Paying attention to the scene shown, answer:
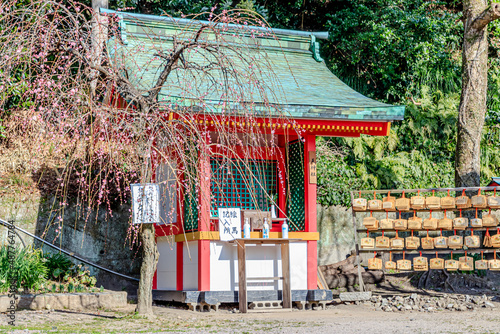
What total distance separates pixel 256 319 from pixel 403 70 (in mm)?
10435

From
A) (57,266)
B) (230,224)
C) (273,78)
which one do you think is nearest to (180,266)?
(230,224)

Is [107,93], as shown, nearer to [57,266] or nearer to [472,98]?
[57,266]

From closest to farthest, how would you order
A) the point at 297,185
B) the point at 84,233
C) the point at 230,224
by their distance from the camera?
the point at 230,224
the point at 297,185
the point at 84,233

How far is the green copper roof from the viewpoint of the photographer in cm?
753

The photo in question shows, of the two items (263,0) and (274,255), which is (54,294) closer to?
(274,255)

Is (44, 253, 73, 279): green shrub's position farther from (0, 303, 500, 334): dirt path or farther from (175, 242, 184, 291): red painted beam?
(175, 242, 184, 291): red painted beam

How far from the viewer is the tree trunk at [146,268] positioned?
21.9 ft

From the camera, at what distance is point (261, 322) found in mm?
7176

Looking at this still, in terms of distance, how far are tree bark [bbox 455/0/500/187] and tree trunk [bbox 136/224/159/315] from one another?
6904mm

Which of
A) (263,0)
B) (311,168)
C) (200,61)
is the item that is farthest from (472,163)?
(263,0)

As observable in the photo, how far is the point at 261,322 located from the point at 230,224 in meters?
1.85

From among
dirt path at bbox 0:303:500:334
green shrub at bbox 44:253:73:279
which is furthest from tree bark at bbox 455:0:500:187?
green shrub at bbox 44:253:73:279

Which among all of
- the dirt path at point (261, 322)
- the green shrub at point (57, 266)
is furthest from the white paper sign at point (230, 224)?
the green shrub at point (57, 266)

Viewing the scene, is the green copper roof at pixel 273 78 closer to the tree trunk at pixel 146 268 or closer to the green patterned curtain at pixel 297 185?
the green patterned curtain at pixel 297 185
